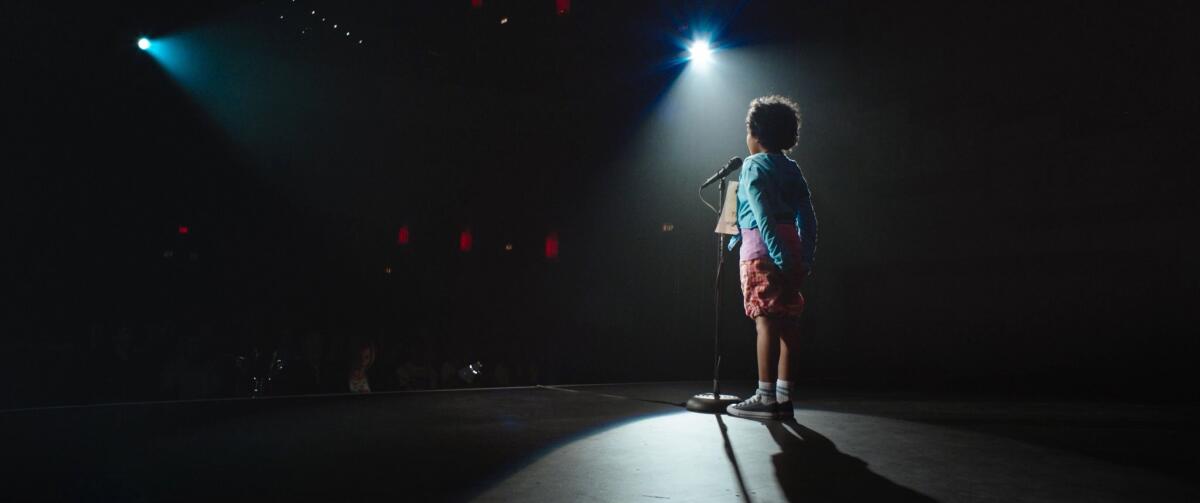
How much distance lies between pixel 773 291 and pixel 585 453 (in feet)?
3.47

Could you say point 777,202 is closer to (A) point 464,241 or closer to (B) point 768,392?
(B) point 768,392

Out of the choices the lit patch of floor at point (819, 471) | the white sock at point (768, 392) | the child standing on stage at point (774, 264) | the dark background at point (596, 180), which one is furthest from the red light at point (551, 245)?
the lit patch of floor at point (819, 471)

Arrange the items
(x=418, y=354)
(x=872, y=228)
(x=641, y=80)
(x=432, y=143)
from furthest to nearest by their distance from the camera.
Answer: (x=432, y=143), (x=872, y=228), (x=641, y=80), (x=418, y=354)

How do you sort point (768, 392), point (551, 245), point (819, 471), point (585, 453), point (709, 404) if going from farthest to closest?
point (551, 245) → point (709, 404) → point (768, 392) → point (585, 453) → point (819, 471)

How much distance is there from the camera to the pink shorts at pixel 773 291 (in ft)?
7.81

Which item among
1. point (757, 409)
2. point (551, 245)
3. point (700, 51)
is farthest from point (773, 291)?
point (551, 245)

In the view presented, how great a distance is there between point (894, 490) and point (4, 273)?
10420 millimetres

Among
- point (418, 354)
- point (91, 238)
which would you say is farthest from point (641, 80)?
point (91, 238)

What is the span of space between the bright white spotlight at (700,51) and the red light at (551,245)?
6329 mm

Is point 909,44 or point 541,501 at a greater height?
point 909,44

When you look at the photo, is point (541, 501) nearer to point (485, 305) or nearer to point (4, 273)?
point (4, 273)

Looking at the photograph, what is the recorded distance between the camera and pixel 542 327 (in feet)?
Answer: 33.6

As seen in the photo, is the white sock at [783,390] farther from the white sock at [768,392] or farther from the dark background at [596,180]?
the dark background at [596,180]

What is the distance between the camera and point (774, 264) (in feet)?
7.89
